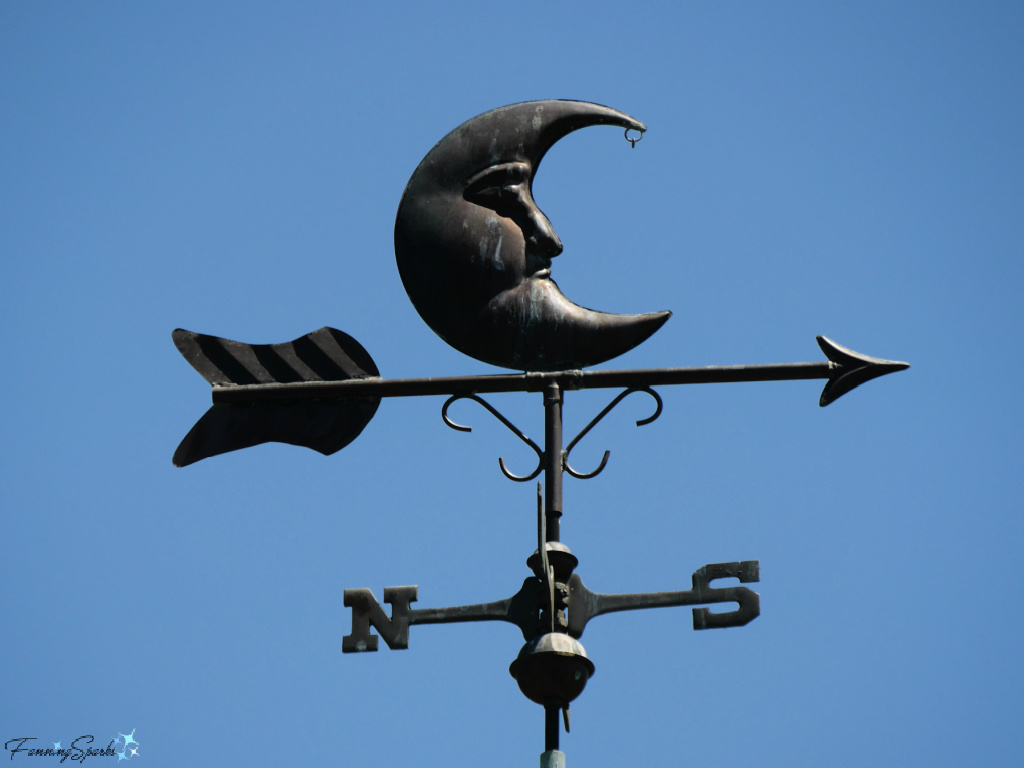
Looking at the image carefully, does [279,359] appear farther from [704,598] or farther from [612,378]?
[704,598]

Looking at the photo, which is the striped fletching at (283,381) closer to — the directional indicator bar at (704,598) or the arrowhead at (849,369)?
the directional indicator bar at (704,598)

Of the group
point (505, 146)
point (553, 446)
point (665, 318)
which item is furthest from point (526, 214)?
point (553, 446)

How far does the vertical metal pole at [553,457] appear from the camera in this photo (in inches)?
149

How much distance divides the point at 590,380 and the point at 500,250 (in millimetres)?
486

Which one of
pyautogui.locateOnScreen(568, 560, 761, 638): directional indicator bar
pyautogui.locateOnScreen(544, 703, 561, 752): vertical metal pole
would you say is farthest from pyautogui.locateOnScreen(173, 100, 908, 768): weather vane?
pyautogui.locateOnScreen(544, 703, 561, 752): vertical metal pole

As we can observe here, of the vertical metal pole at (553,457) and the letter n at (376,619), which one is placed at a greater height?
the vertical metal pole at (553,457)

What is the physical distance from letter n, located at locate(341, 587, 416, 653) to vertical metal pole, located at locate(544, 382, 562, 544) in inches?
16.7

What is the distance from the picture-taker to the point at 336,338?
4.41 meters

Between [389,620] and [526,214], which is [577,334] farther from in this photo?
[389,620]

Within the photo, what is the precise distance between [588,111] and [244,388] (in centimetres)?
133

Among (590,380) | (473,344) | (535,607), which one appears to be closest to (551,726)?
(535,607)

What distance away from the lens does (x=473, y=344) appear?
4.26 meters

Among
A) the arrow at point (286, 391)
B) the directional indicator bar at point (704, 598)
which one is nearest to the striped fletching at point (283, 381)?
the arrow at point (286, 391)

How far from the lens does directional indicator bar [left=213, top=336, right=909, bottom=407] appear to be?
13.5 feet
